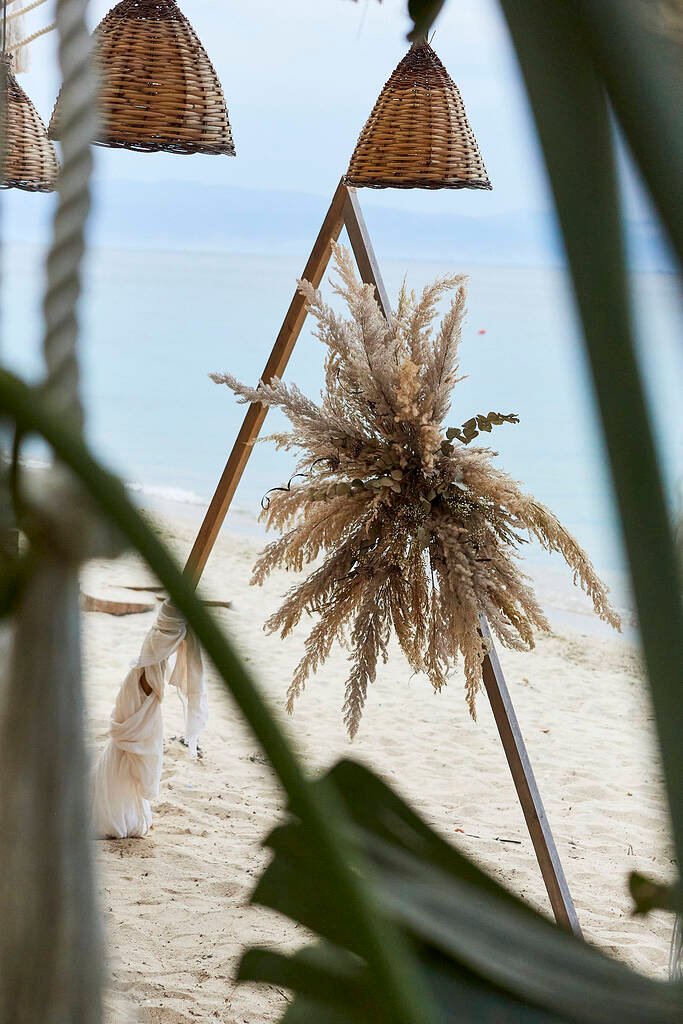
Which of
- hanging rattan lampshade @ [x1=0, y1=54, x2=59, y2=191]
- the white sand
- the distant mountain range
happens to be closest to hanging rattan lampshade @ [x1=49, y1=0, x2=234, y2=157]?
hanging rattan lampshade @ [x1=0, y1=54, x2=59, y2=191]

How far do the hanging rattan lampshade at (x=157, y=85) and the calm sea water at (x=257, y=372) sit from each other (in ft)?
1.31

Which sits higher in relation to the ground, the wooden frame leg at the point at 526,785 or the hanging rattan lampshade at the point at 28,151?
the hanging rattan lampshade at the point at 28,151

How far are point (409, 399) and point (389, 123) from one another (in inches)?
18.8

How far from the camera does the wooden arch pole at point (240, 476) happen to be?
1946 millimetres

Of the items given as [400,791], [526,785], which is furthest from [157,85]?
[526,785]

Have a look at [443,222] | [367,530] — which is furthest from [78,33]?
[443,222]

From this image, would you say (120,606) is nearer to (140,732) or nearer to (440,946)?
(140,732)

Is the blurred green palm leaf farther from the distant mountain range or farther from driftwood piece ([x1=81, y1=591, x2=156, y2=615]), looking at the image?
the distant mountain range

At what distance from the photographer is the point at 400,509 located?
188cm

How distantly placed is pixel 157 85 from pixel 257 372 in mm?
17738

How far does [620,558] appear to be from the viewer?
0.12 metres

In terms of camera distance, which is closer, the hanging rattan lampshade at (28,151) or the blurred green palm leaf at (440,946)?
the blurred green palm leaf at (440,946)

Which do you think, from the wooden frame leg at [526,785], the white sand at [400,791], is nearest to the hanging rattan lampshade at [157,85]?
the white sand at [400,791]

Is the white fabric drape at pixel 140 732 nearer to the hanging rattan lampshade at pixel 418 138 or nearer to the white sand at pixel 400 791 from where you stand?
the white sand at pixel 400 791
